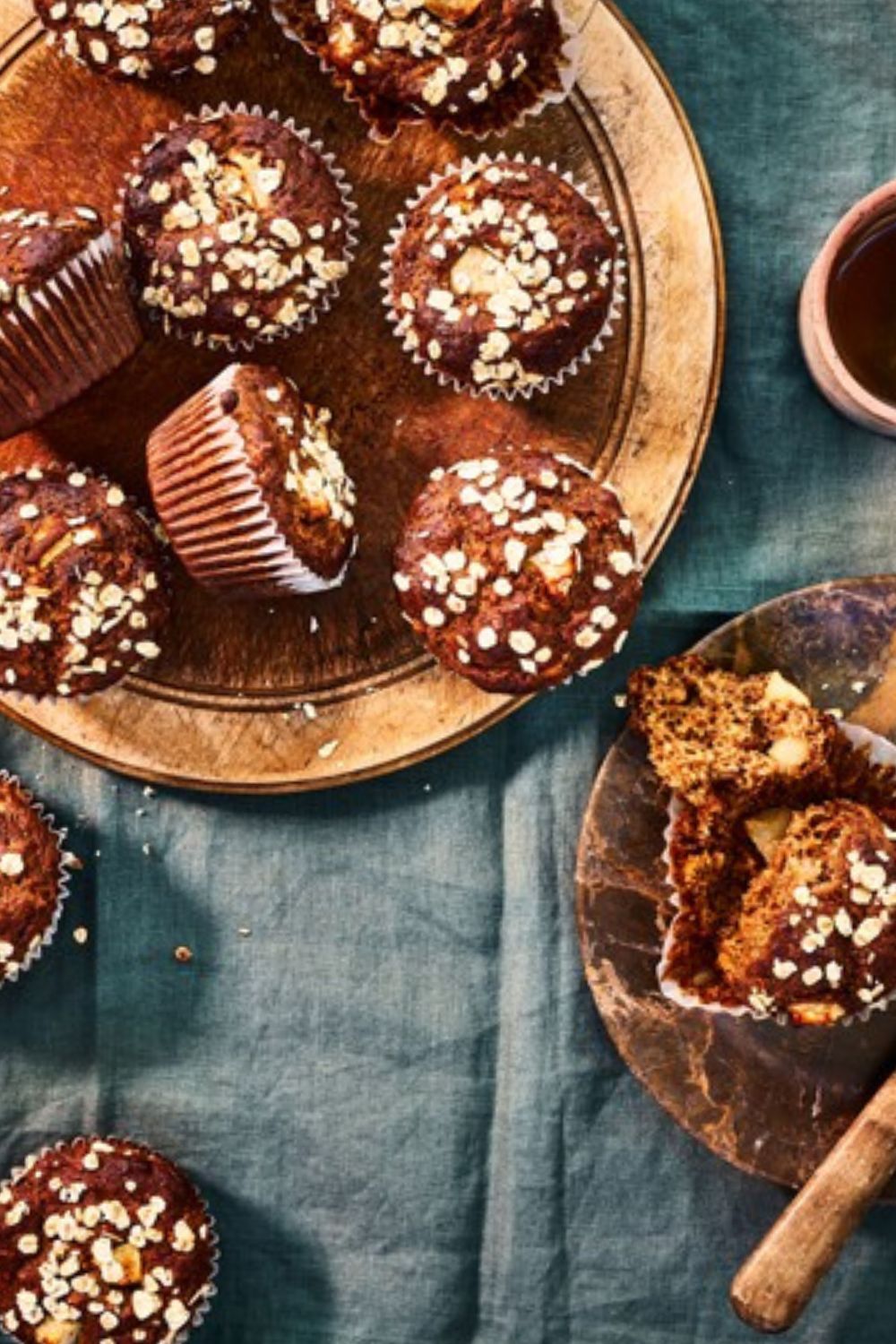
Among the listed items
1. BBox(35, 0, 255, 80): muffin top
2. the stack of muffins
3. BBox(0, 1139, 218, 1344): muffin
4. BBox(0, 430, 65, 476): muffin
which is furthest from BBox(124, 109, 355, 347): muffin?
BBox(0, 1139, 218, 1344): muffin

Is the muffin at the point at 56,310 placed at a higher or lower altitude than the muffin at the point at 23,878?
higher

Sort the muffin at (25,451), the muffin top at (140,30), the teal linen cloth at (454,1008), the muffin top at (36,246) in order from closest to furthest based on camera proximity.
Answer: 1. the muffin top at (36,246)
2. the muffin top at (140,30)
3. the muffin at (25,451)
4. the teal linen cloth at (454,1008)

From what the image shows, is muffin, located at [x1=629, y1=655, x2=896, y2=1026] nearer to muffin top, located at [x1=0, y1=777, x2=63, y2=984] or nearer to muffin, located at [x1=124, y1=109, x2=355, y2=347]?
muffin, located at [x1=124, y1=109, x2=355, y2=347]

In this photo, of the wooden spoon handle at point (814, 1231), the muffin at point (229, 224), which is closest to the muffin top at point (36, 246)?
the muffin at point (229, 224)

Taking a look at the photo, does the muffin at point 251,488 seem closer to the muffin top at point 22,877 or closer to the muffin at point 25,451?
the muffin at point 25,451

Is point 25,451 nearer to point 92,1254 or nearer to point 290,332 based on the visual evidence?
point 290,332

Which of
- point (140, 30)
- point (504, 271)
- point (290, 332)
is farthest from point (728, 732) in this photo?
point (140, 30)
